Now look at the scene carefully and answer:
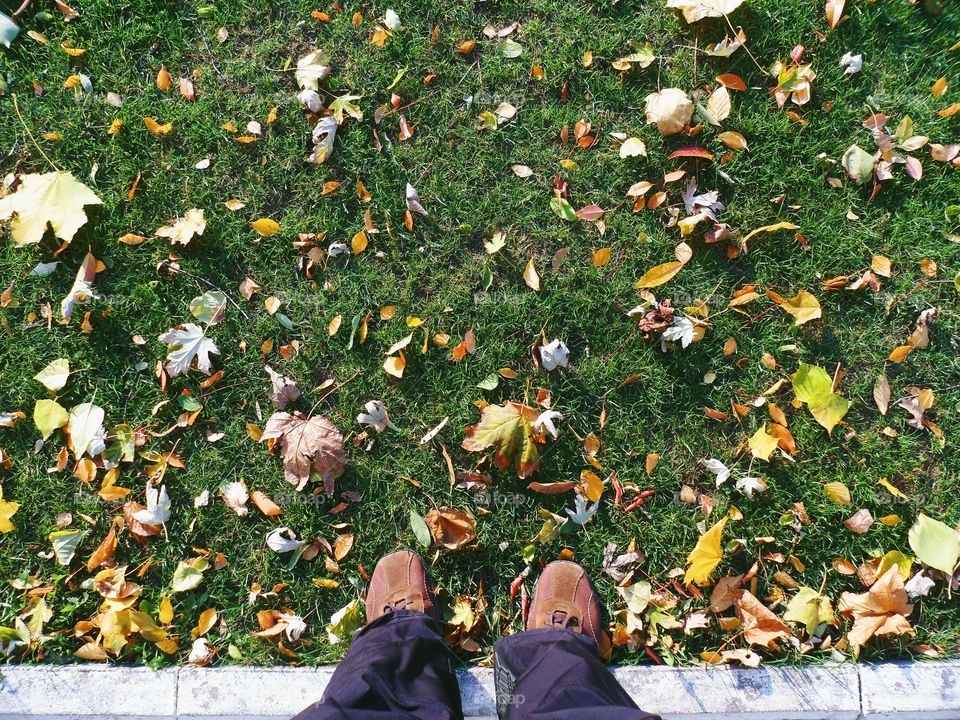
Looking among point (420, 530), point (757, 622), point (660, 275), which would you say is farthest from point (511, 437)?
point (757, 622)

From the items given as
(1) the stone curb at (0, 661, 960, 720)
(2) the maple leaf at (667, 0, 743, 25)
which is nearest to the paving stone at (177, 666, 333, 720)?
(1) the stone curb at (0, 661, 960, 720)

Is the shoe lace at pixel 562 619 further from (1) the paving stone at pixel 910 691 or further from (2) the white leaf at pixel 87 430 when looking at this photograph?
(2) the white leaf at pixel 87 430

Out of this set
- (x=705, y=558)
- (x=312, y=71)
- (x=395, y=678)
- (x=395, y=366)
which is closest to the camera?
(x=395, y=678)

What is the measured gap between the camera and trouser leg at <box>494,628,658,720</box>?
77.9 inches

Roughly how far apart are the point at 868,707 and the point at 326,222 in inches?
118

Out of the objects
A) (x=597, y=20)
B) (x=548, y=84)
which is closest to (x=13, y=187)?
(x=548, y=84)

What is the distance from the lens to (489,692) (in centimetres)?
253

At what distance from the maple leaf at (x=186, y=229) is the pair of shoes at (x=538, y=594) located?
162 cm

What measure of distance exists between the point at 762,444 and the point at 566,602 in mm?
1049

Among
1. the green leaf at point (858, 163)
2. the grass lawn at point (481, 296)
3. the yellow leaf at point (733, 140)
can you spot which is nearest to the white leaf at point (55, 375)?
the grass lawn at point (481, 296)

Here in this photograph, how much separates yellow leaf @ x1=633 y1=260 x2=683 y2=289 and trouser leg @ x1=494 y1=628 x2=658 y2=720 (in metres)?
1.46

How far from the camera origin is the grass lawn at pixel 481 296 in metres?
2.64

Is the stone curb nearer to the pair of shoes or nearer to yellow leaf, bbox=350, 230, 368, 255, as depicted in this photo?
the pair of shoes

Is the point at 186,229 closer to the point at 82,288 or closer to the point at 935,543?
the point at 82,288
